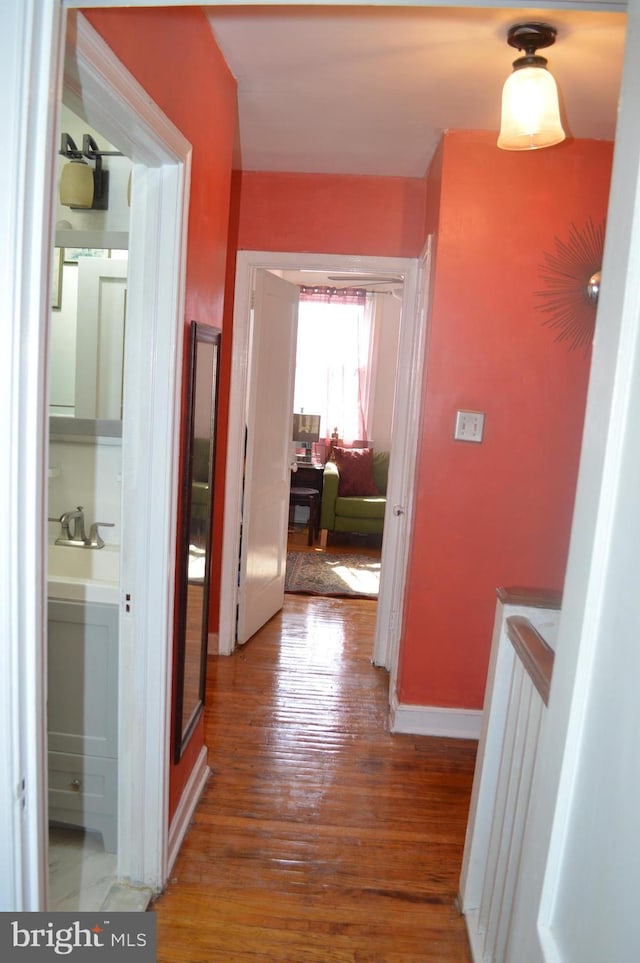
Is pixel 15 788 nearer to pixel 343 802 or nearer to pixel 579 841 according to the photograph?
pixel 579 841

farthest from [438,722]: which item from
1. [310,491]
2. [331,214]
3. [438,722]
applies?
[310,491]

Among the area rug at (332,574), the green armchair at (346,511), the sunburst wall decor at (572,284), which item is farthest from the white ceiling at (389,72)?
the green armchair at (346,511)

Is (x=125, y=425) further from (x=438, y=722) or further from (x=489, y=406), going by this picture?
(x=438, y=722)

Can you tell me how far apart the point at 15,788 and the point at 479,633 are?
7.79 feet

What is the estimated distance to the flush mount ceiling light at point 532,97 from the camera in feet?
6.42

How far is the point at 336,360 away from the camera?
23.1 ft

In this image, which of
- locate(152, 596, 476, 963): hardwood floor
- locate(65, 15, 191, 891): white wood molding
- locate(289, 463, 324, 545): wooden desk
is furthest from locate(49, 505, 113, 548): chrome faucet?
locate(289, 463, 324, 545): wooden desk

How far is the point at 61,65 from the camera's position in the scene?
3.28 feet

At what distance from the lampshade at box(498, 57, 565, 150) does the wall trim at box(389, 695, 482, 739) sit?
7.57 feet

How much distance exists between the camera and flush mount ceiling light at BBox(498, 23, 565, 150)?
1958mm

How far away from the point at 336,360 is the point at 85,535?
16.3 ft

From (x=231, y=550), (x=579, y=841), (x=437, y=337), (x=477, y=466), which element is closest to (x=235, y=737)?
(x=231, y=550)

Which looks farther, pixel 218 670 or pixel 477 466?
pixel 218 670

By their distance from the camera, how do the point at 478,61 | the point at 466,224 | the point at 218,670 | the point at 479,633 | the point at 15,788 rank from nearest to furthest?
the point at 15,788
the point at 478,61
the point at 466,224
the point at 479,633
the point at 218,670
